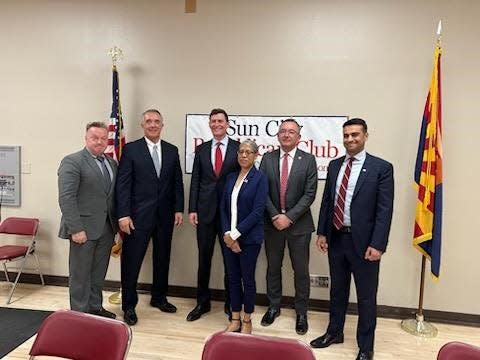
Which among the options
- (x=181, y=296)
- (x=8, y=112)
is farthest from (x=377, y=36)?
(x=8, y=112)

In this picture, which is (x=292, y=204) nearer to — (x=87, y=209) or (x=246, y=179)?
(x=246, y=179)

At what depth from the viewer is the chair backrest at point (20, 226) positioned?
4.18m

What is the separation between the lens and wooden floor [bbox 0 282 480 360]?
3064 mm

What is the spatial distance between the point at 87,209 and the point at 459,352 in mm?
2604

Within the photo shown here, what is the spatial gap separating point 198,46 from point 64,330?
116 inches

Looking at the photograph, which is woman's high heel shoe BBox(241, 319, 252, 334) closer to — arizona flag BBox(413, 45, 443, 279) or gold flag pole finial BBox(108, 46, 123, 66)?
arizona flag BBox(413, 45, 443, 279)

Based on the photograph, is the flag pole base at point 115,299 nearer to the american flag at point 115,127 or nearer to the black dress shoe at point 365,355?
the american flag at point 115,127

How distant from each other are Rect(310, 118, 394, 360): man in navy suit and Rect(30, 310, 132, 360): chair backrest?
173 cm

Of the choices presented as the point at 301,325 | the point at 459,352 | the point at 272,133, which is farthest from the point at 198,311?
the point at 459,352

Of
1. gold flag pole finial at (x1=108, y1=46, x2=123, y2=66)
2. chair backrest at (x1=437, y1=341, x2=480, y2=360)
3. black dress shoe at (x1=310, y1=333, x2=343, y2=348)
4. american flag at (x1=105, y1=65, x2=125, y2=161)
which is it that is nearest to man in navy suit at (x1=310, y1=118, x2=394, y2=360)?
black dress shoe at (x1=310, y1=333, x2=343, y2=348)

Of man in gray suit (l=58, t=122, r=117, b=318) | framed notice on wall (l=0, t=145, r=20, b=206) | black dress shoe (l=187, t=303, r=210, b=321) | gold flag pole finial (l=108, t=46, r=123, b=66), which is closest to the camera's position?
man in gray suit (l=58, t=122, r=117, b=318)

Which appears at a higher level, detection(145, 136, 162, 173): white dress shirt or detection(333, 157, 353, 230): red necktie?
detection(145, 136, 162, 173): white dress shirt

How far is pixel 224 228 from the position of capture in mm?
3150

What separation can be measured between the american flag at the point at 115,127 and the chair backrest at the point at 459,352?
Answer: 3143 mm
